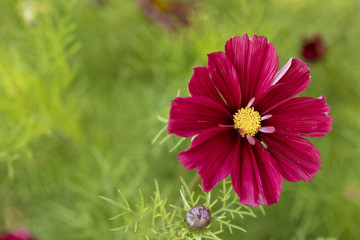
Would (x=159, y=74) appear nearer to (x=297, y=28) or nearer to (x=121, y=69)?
(x=121, y=69)

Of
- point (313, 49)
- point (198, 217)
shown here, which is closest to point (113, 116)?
point (313, 49)

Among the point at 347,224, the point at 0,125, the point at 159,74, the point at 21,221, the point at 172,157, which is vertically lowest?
the point at 21,221

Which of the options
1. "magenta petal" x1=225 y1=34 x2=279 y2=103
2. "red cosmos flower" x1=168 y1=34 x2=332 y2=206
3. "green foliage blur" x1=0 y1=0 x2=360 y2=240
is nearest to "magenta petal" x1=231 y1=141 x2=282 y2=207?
"red cosmos flower" x1=168 y1=34 x2=332 y2=206

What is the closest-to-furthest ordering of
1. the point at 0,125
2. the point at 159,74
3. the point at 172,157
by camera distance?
the point at 0,125
the point at 172,157
the point at 159,74

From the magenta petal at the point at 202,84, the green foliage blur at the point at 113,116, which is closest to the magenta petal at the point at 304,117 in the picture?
the magenta petal at the point at 202,84

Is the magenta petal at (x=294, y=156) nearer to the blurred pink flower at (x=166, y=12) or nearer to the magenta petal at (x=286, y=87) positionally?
the magenta petal at (x=286, y=87)

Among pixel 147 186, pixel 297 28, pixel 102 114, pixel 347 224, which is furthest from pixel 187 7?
pixel 347 224
